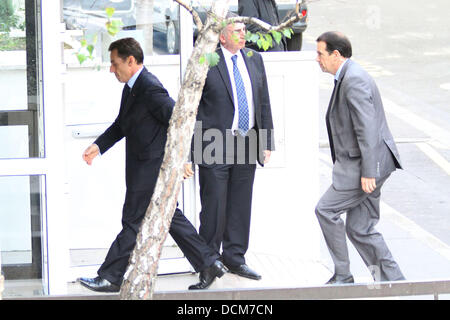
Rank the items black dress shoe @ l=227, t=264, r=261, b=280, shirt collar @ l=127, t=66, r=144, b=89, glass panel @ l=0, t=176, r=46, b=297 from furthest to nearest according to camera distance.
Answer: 1. black dress shoe @ l=227, t=264, r=261, b=280
2. shirt collar @ l=127, t=66, r=144, b=89
3. glass panel @ l=0, t=176, r=46, b=297

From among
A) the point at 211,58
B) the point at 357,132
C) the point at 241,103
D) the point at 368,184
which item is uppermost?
the point at 211,58

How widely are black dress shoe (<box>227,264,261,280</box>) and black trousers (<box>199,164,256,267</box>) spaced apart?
0.11ft

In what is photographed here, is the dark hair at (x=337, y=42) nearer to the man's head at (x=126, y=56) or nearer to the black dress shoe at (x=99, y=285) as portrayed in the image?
the man's head at (x=126, y=56)

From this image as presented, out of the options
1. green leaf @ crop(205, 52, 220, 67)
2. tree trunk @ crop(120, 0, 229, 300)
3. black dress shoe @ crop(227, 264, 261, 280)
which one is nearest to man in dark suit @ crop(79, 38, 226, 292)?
black dress shoe @ crop(227, 264, 261, 280)

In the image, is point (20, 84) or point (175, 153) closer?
point (175, 153)

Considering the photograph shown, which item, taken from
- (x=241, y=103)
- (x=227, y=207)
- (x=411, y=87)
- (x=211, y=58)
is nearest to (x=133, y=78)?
(x=241, y=103)

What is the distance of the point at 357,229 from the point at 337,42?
4.31 feet

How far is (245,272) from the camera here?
7.08 meters

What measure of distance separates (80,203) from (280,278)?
172cm

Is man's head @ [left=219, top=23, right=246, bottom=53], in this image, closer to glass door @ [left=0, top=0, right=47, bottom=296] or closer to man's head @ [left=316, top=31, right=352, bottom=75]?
man's head @ [left=316, top=31, right=352, bottom=75]

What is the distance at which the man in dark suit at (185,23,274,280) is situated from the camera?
6750 millimetres

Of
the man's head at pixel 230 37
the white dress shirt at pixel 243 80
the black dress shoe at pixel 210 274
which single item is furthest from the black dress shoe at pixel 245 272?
the man's head at pixel 230 37

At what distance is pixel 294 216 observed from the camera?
7.92 meters

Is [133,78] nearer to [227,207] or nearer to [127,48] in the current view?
[127,48]
